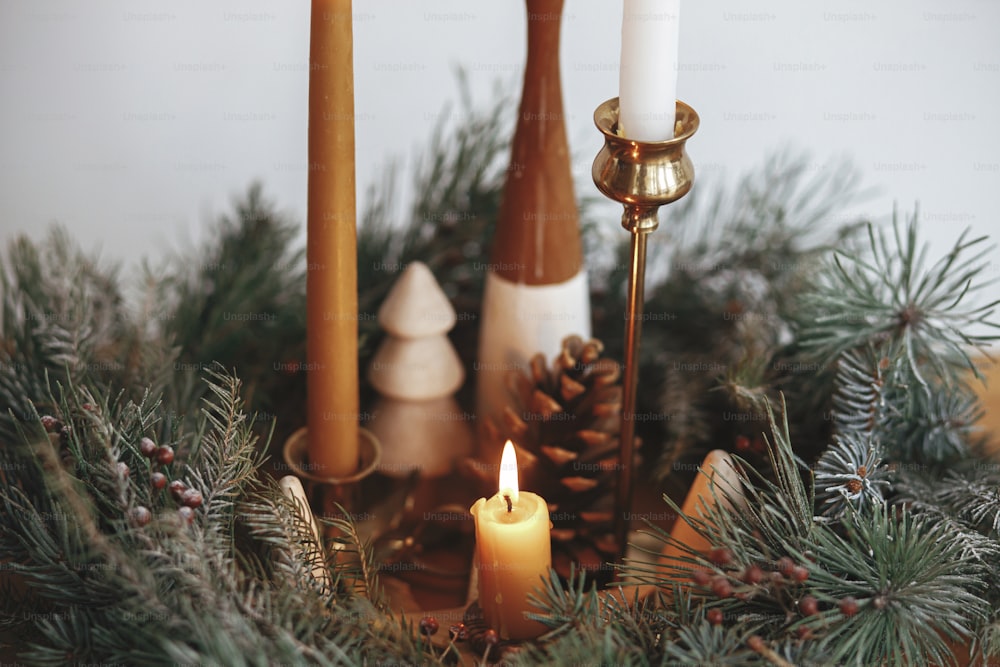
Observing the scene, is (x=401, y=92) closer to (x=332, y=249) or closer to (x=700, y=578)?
(x=332, y=249)

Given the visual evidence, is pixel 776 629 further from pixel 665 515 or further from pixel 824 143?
pixel 824 143

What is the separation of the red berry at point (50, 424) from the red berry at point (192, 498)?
80mm

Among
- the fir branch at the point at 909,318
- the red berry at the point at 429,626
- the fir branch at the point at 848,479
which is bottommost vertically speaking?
the red berry at the point at 429,626

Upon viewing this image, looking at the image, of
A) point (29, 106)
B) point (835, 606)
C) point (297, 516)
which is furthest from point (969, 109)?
point (29, 106)

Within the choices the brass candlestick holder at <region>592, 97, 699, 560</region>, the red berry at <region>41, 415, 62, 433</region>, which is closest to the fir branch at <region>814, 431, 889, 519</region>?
the brass candlestick holder at <region>592, 97, 699, 560</region>

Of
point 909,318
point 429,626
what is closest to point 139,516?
point 429,626

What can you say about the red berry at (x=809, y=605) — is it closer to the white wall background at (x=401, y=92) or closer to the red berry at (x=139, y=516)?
the red berry at (x=139, y=516)

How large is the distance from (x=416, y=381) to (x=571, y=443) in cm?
10

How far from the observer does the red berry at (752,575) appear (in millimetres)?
372

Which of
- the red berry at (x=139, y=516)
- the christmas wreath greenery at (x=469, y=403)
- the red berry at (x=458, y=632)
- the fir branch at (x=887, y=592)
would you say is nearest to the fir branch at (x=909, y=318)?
the christmas wreath greenery at (x=469, y=403)

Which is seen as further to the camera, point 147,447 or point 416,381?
point 416,381

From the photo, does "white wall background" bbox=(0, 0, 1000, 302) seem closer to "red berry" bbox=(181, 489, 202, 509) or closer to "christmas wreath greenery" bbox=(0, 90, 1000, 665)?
"christmas wreath greenery" bbox=(0, 90, 1000, 665)

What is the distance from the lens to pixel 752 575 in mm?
372

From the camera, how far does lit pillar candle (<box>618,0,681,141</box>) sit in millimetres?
392
